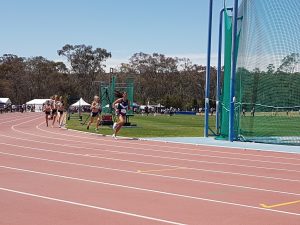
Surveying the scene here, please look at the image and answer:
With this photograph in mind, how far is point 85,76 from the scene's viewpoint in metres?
114

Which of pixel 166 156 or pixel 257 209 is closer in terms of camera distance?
pixel 257 209

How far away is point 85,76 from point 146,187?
105953 millimetres

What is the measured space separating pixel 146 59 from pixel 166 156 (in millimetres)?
100253

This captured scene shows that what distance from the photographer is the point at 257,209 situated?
279 inches

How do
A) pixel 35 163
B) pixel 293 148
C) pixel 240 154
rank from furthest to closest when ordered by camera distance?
1. pixel 293 148
2. pixel 240 154
3. pixel 35 163

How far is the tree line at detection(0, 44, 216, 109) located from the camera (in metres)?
112

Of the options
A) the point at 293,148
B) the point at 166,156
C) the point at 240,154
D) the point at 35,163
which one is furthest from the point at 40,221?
the point at 293,148

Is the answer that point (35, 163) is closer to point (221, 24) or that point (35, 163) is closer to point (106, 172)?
point (106, 172)

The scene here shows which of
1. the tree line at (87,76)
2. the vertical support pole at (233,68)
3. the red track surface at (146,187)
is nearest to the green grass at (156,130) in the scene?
the vertical support pole at (233,68)

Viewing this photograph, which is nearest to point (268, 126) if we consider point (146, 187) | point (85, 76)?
point (146, 187)

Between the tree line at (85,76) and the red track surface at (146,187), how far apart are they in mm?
97207

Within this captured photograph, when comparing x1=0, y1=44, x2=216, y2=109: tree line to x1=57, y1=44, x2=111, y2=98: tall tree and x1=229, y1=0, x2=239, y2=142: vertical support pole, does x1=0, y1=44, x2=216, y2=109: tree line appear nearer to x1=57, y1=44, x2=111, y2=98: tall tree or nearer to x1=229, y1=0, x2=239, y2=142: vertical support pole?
x1=57, y1=44, x2=111, y2=98: tall tree

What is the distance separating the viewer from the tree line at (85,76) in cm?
11250

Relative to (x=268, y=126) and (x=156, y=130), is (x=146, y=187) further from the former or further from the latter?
(x=268, y=126)
